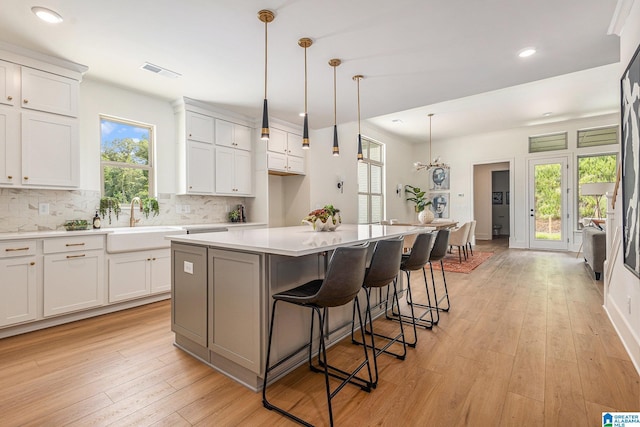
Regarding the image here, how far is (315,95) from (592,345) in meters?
3.90

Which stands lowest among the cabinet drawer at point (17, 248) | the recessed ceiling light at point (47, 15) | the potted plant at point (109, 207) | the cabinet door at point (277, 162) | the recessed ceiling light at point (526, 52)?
the cabinet drawer at point (17, 248)

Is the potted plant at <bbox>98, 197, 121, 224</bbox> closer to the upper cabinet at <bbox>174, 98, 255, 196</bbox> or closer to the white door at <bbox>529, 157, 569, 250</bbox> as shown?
the upper cabinet at <bbox>174, 98, 255, 196</bbox>

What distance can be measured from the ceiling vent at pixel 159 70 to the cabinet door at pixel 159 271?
2.08m

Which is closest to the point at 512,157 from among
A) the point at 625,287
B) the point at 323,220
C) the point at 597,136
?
the point at 597,136

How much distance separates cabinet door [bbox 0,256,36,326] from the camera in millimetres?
2723

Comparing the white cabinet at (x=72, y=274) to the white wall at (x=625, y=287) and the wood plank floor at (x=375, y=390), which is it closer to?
the wood plank floor at (x=375, y=390)

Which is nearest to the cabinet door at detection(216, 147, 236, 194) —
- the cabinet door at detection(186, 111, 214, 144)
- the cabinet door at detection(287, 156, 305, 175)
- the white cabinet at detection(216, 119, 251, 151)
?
the white cabinet at detection(216, 119, 251, 151)

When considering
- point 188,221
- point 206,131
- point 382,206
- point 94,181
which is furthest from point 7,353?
point 382,206

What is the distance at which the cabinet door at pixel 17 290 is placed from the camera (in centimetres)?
272

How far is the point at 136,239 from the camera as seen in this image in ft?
11.5

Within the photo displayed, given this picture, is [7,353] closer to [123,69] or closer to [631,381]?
[123,69]

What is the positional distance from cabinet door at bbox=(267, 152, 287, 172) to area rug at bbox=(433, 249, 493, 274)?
11.2ft

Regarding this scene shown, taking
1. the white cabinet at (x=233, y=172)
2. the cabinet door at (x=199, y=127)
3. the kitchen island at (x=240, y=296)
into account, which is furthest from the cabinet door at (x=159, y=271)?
the cabinet door at (x=199, y=127)

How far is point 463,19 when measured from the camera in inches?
101
